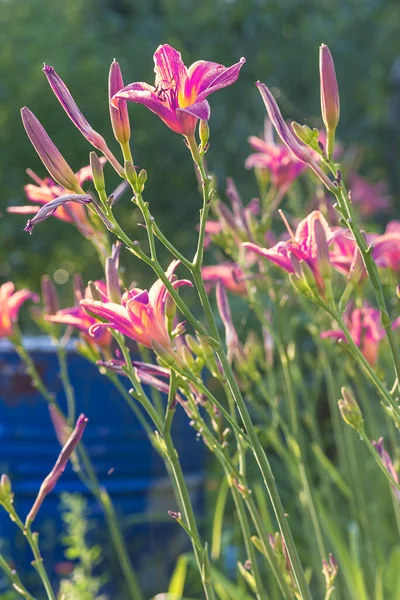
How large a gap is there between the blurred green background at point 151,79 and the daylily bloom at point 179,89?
2601 millimetres

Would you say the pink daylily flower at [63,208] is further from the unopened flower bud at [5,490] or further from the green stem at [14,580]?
the green stem at [14,580]

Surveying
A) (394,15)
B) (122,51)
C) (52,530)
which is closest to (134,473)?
(52,530)

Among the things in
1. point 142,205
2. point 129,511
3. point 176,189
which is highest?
point 142,205

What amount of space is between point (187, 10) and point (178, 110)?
3.91 metres

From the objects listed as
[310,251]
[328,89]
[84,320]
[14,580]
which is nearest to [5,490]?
[14,580]

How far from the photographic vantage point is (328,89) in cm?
85

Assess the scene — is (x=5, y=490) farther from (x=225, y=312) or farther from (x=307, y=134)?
(x=307, y=134)

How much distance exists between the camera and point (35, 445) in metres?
2.60

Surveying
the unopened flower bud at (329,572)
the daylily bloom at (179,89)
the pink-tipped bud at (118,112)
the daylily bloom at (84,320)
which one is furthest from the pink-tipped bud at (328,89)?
the unopened flower bud at (329,572)

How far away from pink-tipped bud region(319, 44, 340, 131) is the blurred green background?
8.54 feet

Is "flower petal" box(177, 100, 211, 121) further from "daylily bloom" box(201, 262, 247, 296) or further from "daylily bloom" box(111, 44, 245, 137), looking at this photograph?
"daylily bloom" box(201, 262, 247, 296)

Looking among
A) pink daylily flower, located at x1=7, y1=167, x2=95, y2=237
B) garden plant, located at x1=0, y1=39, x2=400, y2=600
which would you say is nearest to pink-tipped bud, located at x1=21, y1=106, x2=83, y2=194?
garden plant, located at x1=0, y1=39, x2=400, y2=600

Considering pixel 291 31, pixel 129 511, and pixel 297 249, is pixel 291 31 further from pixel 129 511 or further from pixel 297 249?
pixel 297 249

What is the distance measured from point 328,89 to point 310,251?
172 mm
